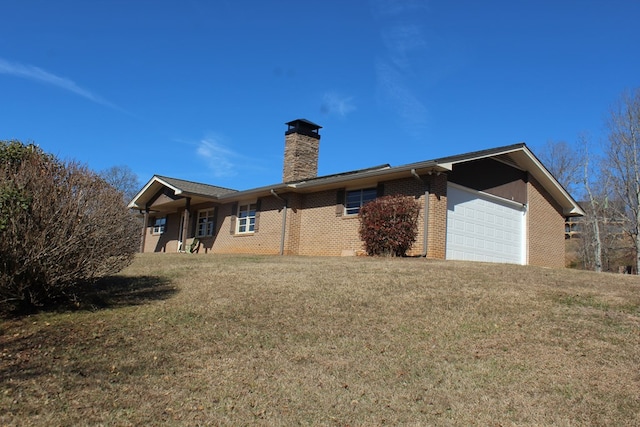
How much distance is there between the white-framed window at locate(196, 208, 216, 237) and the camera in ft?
78.6

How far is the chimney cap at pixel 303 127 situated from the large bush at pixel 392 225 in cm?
855

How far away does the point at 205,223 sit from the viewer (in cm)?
2456

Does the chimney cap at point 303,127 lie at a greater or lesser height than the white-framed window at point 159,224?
greater

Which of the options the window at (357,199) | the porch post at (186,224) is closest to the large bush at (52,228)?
the window at (357,199)

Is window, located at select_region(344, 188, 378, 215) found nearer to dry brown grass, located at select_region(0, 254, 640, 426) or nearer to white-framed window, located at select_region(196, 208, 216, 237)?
dry brown grass, located at select_region(0, 254, 640, 426)

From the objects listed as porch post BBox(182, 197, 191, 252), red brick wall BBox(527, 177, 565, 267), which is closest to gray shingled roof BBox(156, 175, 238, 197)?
porch post BBox(182, 197, 191, 252)

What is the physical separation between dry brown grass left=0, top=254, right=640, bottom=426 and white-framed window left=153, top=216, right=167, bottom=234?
19222 mm

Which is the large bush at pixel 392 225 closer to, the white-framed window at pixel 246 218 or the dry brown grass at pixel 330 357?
the dry brown grass at pixel 330 357

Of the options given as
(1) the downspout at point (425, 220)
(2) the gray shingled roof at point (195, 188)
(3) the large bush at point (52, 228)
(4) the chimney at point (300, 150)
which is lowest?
(3) the large bush at point (52, 228)

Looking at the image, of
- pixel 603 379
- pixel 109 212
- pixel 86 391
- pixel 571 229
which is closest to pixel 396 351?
pixel 603 379

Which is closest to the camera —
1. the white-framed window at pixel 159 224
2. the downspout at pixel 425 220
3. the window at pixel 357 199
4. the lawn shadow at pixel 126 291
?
the lawn shadow at pixel 126 291

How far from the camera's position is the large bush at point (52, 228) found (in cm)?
707

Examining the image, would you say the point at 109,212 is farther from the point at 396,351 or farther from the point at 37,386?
the point at 396,351

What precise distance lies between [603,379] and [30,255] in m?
7.18
